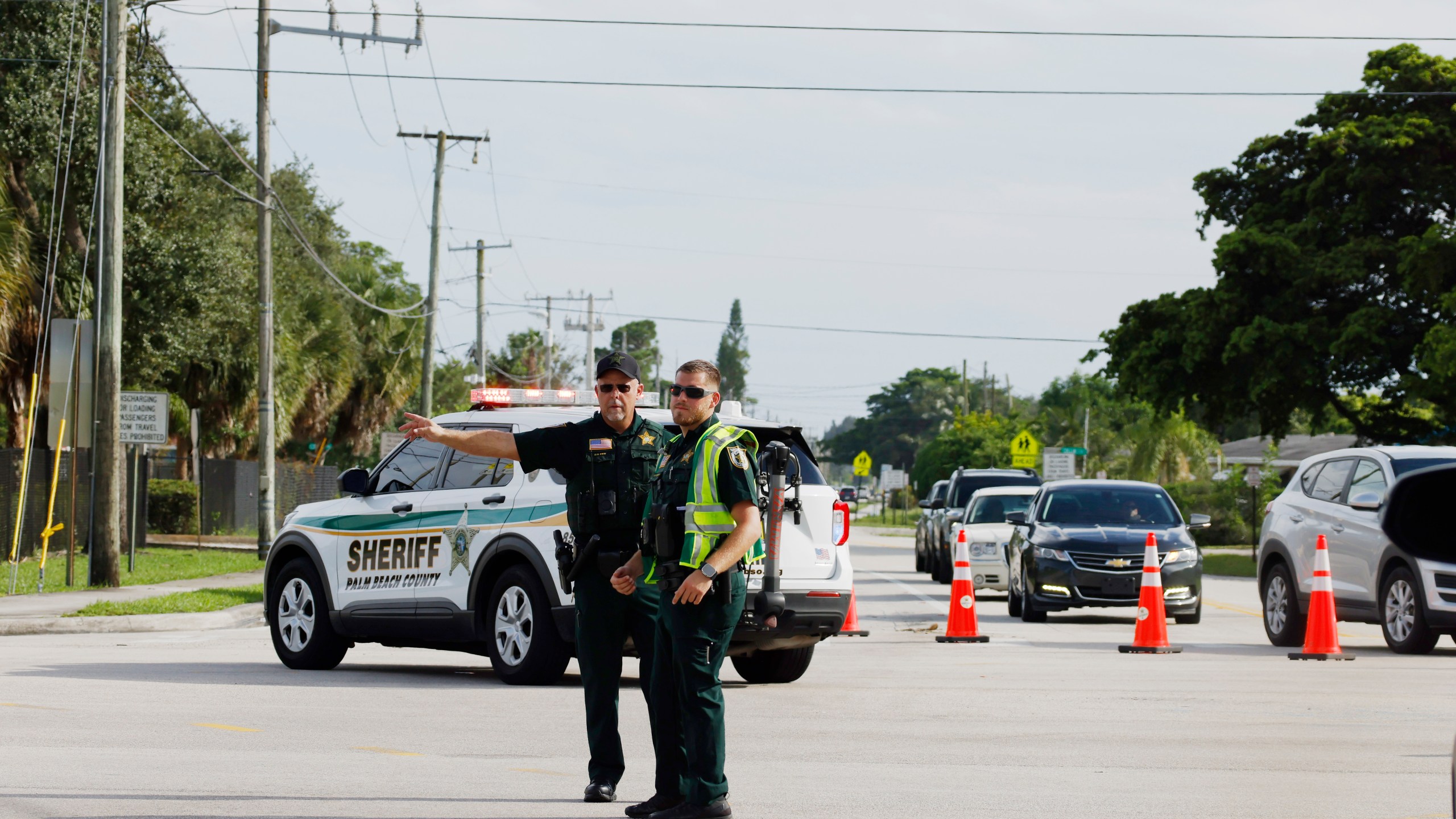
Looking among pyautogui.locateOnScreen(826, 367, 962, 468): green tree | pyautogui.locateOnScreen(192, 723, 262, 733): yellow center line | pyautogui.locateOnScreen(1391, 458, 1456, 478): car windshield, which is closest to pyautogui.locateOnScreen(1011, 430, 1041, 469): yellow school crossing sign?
pyautogui.locateOnScreen(1391, 458, 1456, 478): car windshield

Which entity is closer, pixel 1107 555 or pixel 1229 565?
pixel 1107 555

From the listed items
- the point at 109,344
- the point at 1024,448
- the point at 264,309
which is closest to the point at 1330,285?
the point at 1024,448

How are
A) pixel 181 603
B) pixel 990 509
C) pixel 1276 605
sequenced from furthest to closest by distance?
pixel 990 509, pixel 181 603, pixel 1276 605

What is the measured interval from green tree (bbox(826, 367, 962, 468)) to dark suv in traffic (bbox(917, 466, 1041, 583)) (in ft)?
412

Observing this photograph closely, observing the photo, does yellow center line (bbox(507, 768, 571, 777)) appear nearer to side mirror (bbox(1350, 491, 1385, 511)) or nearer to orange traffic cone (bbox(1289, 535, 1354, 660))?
side mirror (bbox(1350, 491, 1385, 511))

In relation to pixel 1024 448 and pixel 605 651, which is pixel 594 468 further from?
pixel 1024 448

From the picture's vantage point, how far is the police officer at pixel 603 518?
746 cm

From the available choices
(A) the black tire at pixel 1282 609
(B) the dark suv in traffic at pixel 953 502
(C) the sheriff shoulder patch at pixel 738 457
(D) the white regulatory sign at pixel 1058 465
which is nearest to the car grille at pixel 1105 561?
(A) the black tire at pixel 1282 609

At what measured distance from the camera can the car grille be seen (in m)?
19.3

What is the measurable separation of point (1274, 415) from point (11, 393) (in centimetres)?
2598

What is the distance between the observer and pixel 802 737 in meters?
9.63

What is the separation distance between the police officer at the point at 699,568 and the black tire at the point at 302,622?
6.53 metres

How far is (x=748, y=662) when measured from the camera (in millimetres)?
12797

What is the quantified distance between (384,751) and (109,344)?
1467 centimetres
